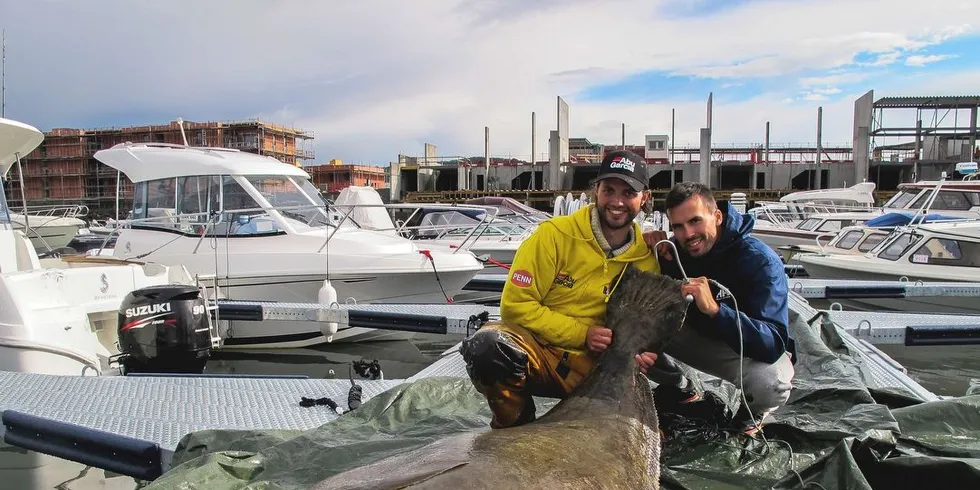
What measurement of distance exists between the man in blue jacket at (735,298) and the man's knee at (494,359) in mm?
564

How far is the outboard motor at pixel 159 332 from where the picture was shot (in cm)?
522

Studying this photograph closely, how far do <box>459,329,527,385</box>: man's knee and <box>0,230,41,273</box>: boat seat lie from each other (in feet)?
19.4

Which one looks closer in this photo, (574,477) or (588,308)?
(574,477)

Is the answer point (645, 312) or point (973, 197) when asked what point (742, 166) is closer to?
point (973, 197)

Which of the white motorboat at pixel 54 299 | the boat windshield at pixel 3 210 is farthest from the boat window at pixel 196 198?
the boat windshield at pixel 3 210

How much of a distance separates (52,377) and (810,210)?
81.7ft

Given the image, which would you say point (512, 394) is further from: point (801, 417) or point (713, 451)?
point (801, 417)

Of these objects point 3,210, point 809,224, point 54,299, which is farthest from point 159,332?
point 809,224

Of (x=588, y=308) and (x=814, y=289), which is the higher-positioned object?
(x=588, y=308)

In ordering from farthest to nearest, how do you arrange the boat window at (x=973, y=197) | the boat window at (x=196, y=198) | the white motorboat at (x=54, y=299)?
1. the boat window at (x=973, y=197)
2. the boat window at (x=196, y=198)
3. the white motorboat at (x=54, y=299)

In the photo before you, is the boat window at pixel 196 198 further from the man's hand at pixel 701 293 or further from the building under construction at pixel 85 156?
the building under construction at pixel 85 156

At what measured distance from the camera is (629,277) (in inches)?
122

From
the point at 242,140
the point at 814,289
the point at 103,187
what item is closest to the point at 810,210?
the point at 814,289

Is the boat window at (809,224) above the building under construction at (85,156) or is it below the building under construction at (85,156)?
below
